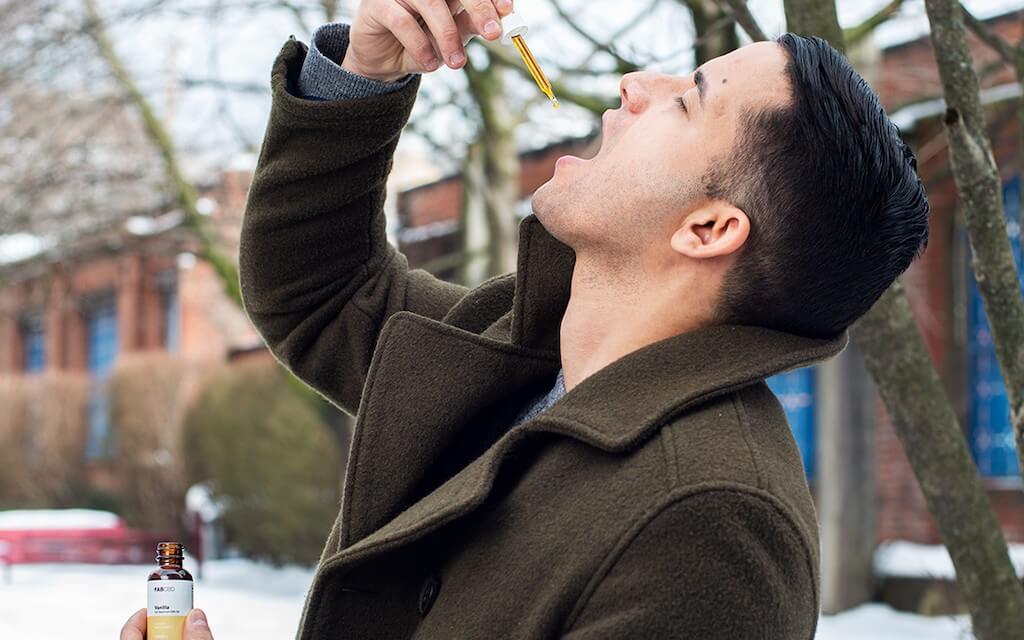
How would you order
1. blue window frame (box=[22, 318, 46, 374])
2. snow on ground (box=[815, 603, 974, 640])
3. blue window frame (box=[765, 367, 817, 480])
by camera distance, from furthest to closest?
1. blue window frame (box=[22, 318, 46, 374])
2. blue window frame (box=[765, 367, 817, 480])
3. snow on ground (box=[815, 603, 974, 640])

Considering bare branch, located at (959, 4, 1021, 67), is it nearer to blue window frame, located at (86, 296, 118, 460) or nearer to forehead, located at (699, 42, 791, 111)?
forehead, located at (699, 42, 791, 111)

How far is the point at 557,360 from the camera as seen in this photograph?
2.22m

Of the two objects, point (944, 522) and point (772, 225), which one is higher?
point (772, 225)

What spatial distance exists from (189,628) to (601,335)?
73 cm

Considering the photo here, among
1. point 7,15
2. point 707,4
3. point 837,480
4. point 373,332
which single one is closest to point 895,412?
point 373,332

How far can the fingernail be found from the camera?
179cm

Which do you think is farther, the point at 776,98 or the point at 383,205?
the point at 383,205

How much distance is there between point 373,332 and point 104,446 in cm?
1588

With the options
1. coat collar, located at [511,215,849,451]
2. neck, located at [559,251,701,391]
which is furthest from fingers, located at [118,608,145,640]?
neck, located at [559,251,701,391]

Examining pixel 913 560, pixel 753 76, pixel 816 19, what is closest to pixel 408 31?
pixel 753 76

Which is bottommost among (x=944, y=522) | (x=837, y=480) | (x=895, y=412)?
→ (x=837, y=480)

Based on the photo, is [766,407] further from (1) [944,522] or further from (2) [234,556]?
(2) [234,556]

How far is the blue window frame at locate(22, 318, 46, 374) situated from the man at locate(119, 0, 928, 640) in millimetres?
24987

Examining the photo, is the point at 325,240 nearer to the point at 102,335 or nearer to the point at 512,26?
the point at 512,26
